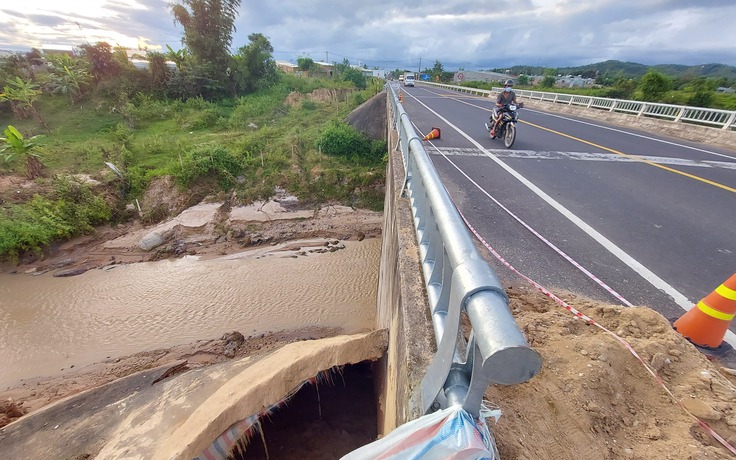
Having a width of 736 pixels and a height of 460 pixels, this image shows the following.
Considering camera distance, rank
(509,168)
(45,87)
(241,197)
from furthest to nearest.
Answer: (45,87) → (241,197) → (509,168)

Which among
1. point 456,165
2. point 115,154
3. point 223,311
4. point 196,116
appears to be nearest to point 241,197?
point 223,311

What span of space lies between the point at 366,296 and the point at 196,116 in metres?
18.7

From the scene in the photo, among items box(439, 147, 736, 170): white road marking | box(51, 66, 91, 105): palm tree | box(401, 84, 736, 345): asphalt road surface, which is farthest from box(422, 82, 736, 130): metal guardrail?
box(51, 66, 91, 105): palm tree

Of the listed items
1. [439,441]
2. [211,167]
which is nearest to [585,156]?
[439,441]

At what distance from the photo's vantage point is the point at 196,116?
21.0m

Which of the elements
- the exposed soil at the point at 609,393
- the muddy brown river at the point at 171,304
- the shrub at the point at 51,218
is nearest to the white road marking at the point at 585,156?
the muddy brown river at the point at 171,304

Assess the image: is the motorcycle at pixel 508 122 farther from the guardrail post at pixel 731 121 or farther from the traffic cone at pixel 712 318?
the guardrail post at pixel 731 121

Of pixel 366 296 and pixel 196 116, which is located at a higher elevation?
pixel 196 116

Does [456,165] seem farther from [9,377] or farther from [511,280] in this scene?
[9,377]

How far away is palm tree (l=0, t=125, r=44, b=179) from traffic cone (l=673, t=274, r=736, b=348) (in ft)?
58.8

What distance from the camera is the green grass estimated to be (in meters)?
12.0

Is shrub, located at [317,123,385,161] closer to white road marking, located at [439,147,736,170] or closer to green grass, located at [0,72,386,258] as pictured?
green grass, located at [0,72,386,258]

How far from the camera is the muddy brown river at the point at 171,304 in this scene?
297 inches

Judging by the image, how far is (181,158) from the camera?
14.0m
